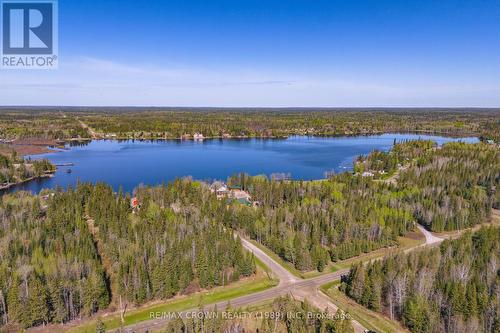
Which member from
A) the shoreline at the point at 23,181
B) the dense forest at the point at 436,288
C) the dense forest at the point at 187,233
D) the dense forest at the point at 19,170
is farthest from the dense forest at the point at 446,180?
the dense forest at the point at 19,170

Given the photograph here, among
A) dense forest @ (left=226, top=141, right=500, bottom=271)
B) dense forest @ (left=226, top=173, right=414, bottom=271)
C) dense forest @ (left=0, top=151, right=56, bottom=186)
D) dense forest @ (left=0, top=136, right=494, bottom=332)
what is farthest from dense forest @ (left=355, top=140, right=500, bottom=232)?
dense forest @ (left=0, top=151, right=56, bottom=186)

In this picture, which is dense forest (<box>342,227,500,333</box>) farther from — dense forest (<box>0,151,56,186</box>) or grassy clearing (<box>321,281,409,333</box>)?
dense forest (<box>0,151,56,186</box>)

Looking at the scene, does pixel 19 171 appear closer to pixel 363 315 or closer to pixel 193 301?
pixel 193 301

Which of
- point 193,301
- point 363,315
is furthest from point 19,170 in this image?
point 363,315

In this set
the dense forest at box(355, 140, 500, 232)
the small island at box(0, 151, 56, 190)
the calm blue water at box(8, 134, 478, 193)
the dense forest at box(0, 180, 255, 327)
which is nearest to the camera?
the dense forest at box(0, 180, 255, 327)

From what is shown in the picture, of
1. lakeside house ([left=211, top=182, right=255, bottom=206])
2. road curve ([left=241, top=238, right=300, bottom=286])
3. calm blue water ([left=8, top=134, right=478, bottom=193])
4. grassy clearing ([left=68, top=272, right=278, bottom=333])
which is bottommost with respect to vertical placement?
grassy clearing ([left=68, top=272, right=278, bottom=333])

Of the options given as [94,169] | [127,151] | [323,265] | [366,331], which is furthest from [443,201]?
[127,151]
